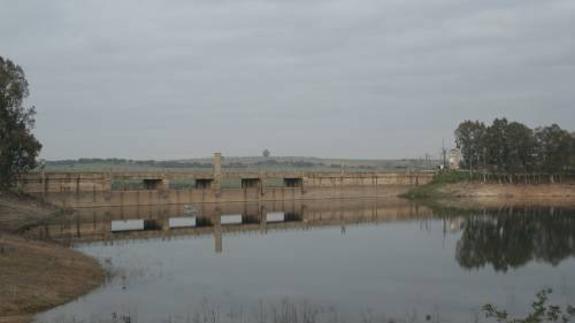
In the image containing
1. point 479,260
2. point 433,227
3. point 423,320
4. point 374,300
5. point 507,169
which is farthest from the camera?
point 507,169

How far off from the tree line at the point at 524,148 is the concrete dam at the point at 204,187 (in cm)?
1361

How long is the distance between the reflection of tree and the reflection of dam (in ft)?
43.7

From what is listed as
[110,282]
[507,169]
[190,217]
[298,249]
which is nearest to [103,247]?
[298,249]

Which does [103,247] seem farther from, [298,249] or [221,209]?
[221,209]

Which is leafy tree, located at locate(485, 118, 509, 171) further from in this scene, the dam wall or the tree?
the tree

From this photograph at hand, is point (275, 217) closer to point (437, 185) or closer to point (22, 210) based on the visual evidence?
point (22, 210)

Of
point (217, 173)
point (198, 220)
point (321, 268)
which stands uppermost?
point (217, 173)

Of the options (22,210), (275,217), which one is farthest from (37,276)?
(275,217)

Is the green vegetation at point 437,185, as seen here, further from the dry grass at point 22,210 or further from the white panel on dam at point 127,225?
the dry grass at point 22,210

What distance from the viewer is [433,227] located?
213ft

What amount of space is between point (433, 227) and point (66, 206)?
53.3 m

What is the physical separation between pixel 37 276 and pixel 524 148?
110897 mm

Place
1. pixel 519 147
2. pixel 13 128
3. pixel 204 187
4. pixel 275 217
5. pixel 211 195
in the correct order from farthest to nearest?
pixel 519 147, pixel 204 187, pixel 211 195, pixel 275 217, pixel 13 128

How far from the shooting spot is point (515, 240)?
5172 cm
